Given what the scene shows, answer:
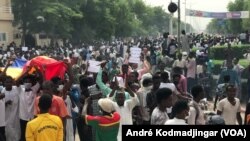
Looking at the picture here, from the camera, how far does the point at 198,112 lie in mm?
7133

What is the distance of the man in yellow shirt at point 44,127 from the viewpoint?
5.97 meters

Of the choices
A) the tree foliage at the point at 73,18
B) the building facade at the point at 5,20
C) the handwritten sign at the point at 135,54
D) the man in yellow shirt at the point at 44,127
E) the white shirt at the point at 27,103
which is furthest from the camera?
the building facade at the point at 5,20

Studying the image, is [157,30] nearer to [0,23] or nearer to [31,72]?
[0,23]

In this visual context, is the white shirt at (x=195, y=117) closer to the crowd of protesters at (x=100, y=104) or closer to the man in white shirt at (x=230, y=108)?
the crowd of protesters at (x=100, y=104)

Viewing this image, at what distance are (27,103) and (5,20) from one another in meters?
39.2

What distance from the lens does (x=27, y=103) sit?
9.09 metres

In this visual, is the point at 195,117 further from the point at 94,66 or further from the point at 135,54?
the point at 135,54

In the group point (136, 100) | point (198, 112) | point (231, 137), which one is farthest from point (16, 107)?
point (231, 137)

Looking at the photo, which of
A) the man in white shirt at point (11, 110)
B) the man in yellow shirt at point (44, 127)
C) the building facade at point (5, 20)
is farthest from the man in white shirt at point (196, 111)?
the building facade at point (5, 20)

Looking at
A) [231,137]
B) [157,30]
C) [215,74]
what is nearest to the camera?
[231,137]

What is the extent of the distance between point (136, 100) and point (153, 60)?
45.8ft

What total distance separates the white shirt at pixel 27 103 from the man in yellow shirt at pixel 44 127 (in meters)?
2.94
